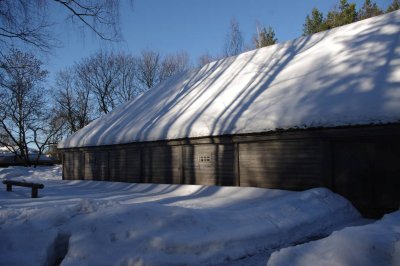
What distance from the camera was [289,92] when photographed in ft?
39.2

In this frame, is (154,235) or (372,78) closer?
(154,235)

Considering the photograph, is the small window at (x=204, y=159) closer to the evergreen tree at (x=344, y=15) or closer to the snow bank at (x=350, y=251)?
the snow bank at (x=350, y=251)

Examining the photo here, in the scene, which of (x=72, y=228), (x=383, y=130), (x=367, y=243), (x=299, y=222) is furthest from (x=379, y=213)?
(x=72, y=228)

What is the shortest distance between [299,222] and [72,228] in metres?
4.45

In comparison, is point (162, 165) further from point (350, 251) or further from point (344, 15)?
point (344, 15)

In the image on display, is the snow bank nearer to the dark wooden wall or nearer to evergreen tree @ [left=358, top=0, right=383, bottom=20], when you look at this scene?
the dark wooden wall

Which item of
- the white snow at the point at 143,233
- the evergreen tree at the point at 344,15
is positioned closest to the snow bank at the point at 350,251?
the white snow at the point at 143,233

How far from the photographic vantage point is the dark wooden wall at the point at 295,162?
363 inches

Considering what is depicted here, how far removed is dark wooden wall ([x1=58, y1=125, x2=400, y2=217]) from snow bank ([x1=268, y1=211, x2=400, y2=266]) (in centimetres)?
531

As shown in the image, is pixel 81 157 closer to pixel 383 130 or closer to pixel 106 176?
pixel 106 176

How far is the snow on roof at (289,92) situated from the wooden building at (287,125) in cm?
4

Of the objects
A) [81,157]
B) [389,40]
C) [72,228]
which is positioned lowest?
[72,228]

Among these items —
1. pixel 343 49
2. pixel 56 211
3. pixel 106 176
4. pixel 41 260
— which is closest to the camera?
pixel 41 260

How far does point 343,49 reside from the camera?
1275 centimetres
